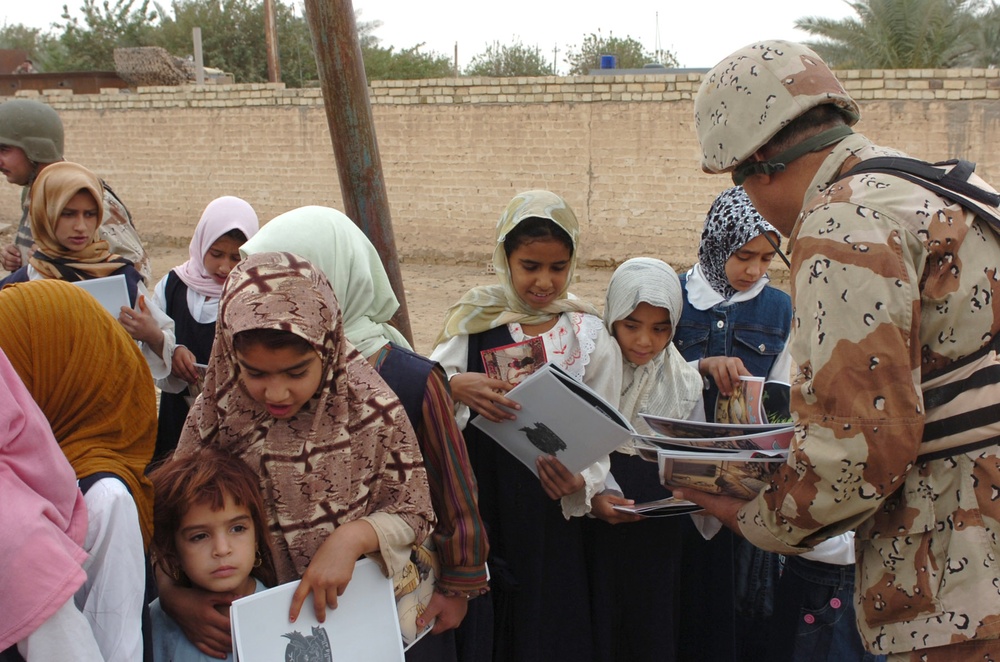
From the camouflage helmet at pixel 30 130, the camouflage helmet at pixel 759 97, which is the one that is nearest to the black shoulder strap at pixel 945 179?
the camouflage helmet at pixel 759 97

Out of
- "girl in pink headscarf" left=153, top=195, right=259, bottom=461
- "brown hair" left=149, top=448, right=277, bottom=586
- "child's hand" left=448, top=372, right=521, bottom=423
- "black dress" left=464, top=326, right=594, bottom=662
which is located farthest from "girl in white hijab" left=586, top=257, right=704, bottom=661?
"girl in pink headscarf" left=153, top=195, right=259, bottom=461

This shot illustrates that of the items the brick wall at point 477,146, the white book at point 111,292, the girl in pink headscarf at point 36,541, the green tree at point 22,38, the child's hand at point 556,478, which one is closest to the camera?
the girl in pink headscarf at point 36,541

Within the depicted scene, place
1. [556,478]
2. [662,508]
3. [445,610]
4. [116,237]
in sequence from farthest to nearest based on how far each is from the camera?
[116,237], [556,478], [662,508], [445,610]

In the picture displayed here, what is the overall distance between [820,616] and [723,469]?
100 centimetres

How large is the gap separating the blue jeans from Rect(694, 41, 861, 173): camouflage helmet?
4.35 ft

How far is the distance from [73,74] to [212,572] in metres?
20.2

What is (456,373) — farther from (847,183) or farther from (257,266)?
Answer: (847,183)

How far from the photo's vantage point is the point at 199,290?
3072 mm

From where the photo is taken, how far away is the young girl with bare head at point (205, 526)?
1666mm

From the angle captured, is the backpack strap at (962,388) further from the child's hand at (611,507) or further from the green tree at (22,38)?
the green tree at (22,38)

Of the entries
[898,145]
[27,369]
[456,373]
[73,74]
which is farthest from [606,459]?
[73,74]

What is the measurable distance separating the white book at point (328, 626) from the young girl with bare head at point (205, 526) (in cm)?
15

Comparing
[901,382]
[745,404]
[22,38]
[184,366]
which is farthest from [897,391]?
[22,38]

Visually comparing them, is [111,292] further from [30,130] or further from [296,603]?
[30,130]
